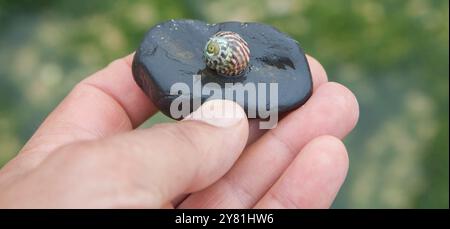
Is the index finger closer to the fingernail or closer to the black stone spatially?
the black stone

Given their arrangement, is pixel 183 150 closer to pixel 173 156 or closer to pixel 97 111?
pixel 173 156

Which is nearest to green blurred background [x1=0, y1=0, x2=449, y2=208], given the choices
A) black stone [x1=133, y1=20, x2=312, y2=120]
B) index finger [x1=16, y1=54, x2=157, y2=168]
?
index finger [x1=16, y1=54, x2=157, y2=168]

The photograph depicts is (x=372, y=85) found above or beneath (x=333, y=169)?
beneath

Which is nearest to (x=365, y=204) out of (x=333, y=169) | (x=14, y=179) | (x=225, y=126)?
(x=333, y=169)

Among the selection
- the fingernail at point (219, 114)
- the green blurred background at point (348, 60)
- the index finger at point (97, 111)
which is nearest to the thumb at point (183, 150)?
the fingernail at point (219, 114)

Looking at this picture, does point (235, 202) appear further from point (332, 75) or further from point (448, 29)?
point (448, 29)
